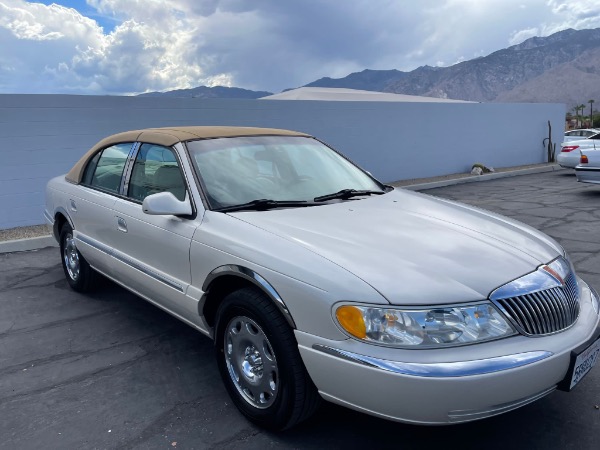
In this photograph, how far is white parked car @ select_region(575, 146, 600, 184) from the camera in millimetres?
10688

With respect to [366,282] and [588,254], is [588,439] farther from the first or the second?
[588,254]

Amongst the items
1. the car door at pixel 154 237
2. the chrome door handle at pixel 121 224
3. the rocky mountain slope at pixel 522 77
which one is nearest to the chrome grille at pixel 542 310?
the car door at pixel 154 237

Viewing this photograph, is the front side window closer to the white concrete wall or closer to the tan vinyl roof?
the tan vinyl roof

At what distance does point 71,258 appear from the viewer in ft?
17.6

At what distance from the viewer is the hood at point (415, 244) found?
96.0 inches

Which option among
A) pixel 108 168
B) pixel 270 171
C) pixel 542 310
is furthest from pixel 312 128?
pixel 542 310

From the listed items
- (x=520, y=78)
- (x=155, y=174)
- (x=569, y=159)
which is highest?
(x=155, y=174)

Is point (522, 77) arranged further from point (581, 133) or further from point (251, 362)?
point (251, 362)

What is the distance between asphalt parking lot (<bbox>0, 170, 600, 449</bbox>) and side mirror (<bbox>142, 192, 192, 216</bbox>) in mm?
1140

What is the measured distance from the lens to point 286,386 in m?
2.65

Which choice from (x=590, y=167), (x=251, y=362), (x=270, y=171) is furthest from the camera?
(x=590, y=167)

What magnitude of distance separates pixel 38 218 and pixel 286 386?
728 cm

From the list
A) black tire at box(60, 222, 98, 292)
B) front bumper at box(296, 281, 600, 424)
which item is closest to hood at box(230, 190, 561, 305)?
front bumper at box(296, 281, 600, 424)

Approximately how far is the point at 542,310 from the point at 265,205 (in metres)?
1.67
